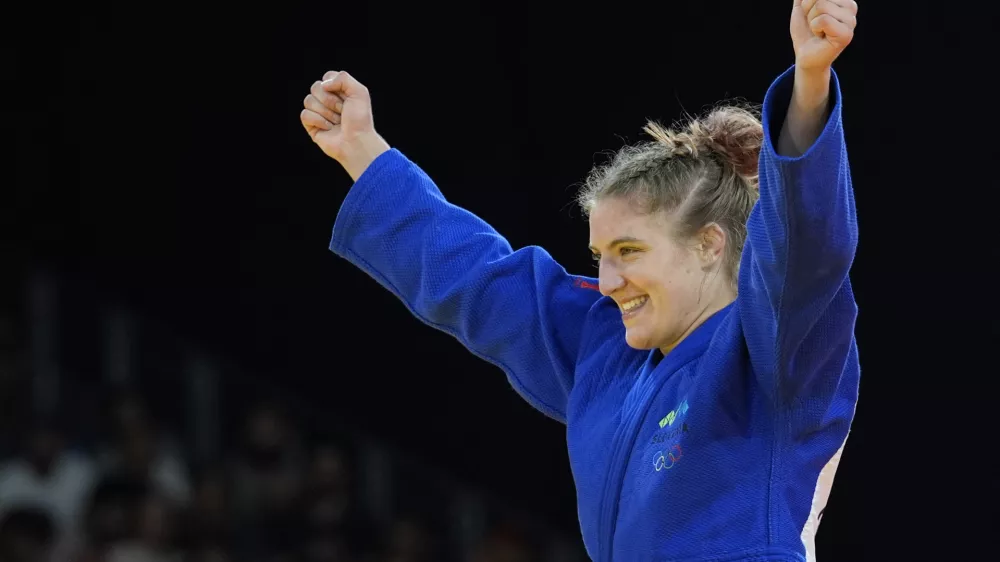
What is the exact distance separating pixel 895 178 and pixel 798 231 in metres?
1.82

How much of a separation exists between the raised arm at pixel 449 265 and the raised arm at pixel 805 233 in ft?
1.56

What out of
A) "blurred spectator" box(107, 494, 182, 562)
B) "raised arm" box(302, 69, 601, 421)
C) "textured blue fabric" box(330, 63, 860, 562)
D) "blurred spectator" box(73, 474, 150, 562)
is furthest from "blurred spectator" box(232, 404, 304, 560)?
"textured blue fabric" box(330, 63, 860, 562)

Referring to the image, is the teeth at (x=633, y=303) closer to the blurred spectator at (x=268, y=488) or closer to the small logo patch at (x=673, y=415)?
the small logo patch at (x=673, y=415)

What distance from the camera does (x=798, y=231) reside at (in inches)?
55.8

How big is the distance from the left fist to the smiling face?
0.34 m

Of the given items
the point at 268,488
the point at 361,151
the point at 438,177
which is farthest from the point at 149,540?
the point at 361,151

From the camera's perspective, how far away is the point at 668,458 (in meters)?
1.59

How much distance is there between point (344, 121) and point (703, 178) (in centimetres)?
58

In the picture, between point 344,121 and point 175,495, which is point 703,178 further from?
point 175,495

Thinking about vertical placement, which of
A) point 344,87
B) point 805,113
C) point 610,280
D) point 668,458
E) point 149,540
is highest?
point 344,87

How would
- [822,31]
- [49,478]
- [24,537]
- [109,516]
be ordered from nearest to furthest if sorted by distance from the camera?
[822,31]
[24,537]
[109,516]
[49,478]

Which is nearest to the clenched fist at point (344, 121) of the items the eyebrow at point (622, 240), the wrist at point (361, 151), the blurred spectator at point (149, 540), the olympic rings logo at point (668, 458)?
the wrist at point (361, 151)

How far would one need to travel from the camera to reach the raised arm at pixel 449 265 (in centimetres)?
197

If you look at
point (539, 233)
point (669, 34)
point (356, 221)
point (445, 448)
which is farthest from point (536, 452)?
point (356, 221)
